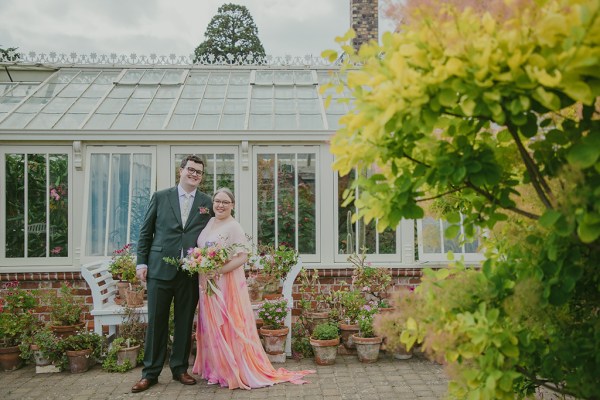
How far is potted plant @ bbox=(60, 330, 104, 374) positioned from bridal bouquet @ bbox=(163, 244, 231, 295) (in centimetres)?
140

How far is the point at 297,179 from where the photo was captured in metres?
6.47

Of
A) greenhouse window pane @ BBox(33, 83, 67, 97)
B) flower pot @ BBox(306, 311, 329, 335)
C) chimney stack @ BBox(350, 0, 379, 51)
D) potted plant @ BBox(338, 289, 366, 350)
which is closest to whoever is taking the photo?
potted plant @ BBox(338, 289, 366, 350)

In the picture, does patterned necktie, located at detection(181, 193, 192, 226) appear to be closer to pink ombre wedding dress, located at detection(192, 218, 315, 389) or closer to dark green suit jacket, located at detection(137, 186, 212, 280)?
dark green suit jacket, located at detection(137, 186, 212, 280)

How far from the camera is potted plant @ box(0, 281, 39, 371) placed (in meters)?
5.57

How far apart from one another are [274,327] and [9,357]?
8.34 feet

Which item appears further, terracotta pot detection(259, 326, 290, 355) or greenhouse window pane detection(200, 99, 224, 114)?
greenhouse window pane detection(200, 99, 224, 114)

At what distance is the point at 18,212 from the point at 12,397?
2318 millimetres

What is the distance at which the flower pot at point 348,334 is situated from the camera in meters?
5.85

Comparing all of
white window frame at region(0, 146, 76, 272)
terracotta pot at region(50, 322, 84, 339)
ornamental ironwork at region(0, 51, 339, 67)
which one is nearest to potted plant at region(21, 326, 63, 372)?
terracotta pot at region(50, 322, 84, 339)

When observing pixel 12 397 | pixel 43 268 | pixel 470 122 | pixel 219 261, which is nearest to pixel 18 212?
pixel 43 268

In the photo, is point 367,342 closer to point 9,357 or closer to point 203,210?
point 203,210

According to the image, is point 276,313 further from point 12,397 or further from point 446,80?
point 446,80

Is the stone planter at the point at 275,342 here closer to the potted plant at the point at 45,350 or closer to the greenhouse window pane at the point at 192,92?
the potted plant at the point at 45,350

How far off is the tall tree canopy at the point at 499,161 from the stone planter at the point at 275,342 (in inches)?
142
